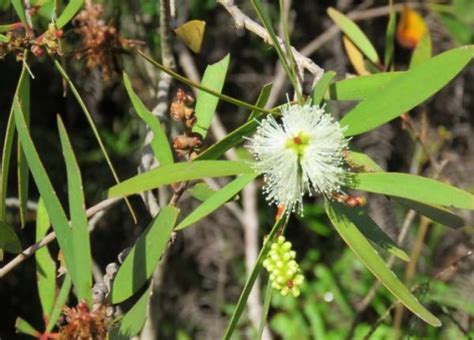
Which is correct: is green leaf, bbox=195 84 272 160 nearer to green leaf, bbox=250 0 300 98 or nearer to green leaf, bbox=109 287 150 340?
green leaf, bbox=250 0 300 98

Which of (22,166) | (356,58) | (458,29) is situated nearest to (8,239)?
(22,166)

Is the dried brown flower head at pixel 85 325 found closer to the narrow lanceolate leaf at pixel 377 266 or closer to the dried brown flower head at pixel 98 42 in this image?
the narrow lanceolate leaf at pixel 377 266

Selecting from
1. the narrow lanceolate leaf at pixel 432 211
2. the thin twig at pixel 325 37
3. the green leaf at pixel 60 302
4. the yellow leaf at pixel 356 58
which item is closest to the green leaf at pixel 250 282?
the narrow lanceolate leaf at pixel 432 211

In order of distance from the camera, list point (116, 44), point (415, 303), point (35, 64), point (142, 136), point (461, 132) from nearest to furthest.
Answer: point (415, 303), point (116, 44), point (35, 64), point (142, 136), point (461, 132)

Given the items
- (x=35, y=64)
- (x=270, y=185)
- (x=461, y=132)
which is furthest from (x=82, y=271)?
(x=461, y=132)

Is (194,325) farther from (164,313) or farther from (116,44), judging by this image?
(116,44)

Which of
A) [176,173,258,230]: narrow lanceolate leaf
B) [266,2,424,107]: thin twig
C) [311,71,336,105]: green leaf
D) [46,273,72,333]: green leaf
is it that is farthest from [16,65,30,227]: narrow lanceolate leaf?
[266,2,424,107]: thin twig
